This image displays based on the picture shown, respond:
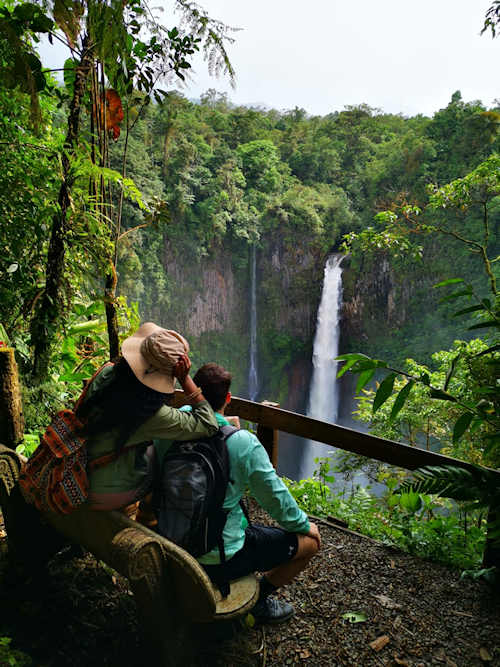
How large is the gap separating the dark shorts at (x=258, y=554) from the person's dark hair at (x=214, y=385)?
0.58 metres

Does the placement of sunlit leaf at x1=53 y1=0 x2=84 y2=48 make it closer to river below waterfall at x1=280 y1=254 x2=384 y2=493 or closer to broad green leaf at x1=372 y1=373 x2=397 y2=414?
broad green leaf at x1=372 y1=373 x2=397 y2=414

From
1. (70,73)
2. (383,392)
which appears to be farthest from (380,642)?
(70,73)

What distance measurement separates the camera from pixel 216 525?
5.08ft

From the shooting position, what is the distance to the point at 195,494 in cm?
146

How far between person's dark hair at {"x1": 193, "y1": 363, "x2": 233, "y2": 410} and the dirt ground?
3.17 ft

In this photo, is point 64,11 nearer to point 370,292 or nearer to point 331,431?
point 331,431

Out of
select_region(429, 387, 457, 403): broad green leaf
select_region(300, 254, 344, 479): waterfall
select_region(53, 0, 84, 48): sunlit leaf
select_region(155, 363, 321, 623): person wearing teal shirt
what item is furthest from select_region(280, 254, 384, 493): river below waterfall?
select_region(429, 387, 457, 403): broad green leaf

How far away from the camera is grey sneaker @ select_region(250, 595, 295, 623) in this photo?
1.96 m

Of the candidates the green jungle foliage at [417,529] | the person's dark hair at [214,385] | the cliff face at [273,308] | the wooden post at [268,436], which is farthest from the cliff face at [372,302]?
the person's dark hair at [214,385]

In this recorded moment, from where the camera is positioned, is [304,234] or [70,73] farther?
[304,234]

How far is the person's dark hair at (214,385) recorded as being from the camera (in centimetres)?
165

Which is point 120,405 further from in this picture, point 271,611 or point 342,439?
point 342,439

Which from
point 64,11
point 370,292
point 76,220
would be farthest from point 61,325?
point 370,292

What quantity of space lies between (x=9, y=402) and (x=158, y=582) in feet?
4.34
